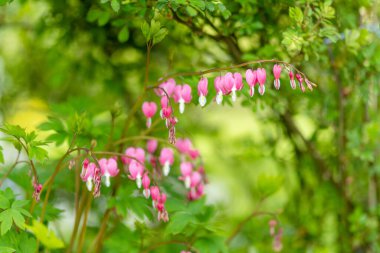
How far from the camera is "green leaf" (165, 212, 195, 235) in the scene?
6.29 ft

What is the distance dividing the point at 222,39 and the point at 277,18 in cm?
24

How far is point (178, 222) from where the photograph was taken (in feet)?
6.37

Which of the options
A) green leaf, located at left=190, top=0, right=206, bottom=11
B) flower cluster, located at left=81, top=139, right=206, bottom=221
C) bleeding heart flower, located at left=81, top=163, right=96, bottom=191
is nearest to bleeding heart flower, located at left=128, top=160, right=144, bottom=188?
flower cluster, located at left=81, top=139, right=206, bottom=221

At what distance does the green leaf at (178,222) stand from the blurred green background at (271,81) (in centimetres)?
15

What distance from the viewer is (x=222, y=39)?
2.22 meters

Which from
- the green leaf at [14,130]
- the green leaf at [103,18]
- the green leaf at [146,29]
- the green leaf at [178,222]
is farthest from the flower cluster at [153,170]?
the green leaf at [103,18]

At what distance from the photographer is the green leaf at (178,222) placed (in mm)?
1916

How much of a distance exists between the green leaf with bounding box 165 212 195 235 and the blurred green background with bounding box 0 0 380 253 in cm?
15

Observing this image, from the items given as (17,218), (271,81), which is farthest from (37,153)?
(271,81)

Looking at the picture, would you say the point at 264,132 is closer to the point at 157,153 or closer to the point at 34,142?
the point at 157,153

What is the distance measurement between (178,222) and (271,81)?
69 cm

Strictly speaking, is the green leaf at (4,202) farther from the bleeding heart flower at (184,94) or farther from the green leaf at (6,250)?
the bleeding heart flower at (184,94)

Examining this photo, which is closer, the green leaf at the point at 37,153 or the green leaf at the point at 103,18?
the green leaf at the point at 37,153

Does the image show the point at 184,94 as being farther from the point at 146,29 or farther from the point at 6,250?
the point at 6,250
